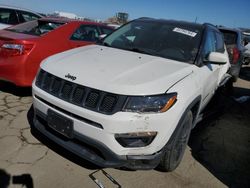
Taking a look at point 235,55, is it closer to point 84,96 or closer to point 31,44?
point 31,44

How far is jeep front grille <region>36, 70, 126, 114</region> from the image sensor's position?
7.91ft

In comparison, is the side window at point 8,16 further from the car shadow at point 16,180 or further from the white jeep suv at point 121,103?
the car shadow at point 16,180

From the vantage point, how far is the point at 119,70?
279cm

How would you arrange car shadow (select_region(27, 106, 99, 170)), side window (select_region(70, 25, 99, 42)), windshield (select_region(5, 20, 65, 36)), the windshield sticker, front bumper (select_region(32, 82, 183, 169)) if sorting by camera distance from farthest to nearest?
1. side window (select_region(70, 25, 99, 42))
2. windshield (select_region(5, 20, 65, 36))
3. the windshield sticker
4. car shadow (select_region(27, 106, 99, 170))
5. front bumper (select_region(32, 82, 183, 169))

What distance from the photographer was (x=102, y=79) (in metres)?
2.57

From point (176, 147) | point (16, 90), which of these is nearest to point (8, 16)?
point (16, 90)

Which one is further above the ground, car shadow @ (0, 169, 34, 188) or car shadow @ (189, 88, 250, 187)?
car shadow @ (0, 169, 34, 188)

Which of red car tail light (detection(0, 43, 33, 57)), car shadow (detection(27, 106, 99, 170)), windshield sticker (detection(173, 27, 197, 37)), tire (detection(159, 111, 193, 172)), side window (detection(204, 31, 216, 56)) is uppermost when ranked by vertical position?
windshield sticker (detection(173, 27, 197, 37))

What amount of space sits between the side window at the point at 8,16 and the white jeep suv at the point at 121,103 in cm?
510

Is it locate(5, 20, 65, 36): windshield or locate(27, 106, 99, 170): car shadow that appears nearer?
locate(27, 106, 99, 170): car shadow

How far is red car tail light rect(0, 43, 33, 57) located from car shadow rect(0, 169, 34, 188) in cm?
225

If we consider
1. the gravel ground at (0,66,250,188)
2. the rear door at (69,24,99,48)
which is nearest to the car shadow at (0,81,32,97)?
the gravel ground at (0,66,250,188)

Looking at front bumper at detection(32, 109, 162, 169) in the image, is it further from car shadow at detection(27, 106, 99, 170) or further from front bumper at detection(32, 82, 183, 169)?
car shadow at detection(27, 106, 99, 170)

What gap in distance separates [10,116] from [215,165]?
310 cm
